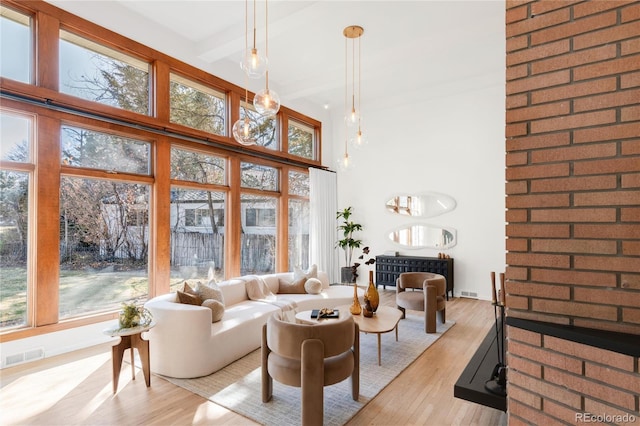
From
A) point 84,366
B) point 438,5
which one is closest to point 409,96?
point 438,5

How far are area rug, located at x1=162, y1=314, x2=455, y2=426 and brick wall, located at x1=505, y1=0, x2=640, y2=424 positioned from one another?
1.54m

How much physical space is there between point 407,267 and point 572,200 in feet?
18.8

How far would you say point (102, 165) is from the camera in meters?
4.23

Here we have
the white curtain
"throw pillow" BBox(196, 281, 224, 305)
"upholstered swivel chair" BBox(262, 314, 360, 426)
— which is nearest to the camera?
"upholstered swivel chair" BBox(262, 314, 360, 426)

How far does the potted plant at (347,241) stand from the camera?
25.6 ft

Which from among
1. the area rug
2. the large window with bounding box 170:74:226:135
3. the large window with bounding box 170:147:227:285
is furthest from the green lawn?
the large window with bounding box 170:74:226:135

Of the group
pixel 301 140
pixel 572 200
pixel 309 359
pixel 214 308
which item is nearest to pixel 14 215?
pixel 214 308

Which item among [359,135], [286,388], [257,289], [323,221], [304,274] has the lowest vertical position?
[286,388]

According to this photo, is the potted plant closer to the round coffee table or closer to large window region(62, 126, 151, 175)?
the round coffee table

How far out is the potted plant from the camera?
7812 mm

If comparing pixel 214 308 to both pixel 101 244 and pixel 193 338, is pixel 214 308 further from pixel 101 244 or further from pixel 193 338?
pixel 101 244

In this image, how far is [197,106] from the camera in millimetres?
5383

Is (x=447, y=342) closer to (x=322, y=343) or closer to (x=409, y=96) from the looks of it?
(x=322, y=343)

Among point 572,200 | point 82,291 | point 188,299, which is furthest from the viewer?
point 82,291
